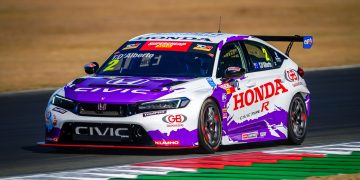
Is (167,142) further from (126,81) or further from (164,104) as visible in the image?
(126,81)

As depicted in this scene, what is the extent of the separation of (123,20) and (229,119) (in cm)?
2382

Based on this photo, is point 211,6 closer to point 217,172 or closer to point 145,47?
point 145,47

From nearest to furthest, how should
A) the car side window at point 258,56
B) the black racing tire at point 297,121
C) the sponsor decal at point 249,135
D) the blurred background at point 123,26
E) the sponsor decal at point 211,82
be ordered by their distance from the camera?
the sponsor decal at point 211,82 < the sponsor decal at point 249,135 < the car side window at point 258,56 < the black racing tire at point 297,121 < the blurred background at point 123,26

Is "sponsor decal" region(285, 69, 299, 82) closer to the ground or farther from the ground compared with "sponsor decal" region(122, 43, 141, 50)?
closer to the ground

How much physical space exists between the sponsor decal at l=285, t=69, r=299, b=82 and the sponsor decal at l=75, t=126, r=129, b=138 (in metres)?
2.89

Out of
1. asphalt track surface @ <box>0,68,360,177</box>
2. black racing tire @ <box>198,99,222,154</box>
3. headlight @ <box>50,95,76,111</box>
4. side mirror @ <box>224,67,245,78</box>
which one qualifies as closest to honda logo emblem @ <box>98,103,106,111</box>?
headlight @ <box>50,95,76,111</box>

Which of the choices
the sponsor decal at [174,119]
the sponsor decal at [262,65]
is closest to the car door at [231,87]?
the sponsor decal at [262,65]

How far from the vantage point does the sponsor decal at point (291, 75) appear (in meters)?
13.4

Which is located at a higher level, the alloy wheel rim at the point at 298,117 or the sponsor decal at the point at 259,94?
the sponsor decal at the point at 259,94

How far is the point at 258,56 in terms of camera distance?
13.2 m

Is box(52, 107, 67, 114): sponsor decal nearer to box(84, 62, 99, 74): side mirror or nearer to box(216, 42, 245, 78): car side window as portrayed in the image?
box(84, 62, 99, 74): side mirror

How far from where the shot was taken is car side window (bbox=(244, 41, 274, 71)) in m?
13.0

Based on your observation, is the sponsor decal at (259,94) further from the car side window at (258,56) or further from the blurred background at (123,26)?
the blurred background at (123,26)

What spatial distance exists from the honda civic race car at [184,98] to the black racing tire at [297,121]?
0.5 inches
